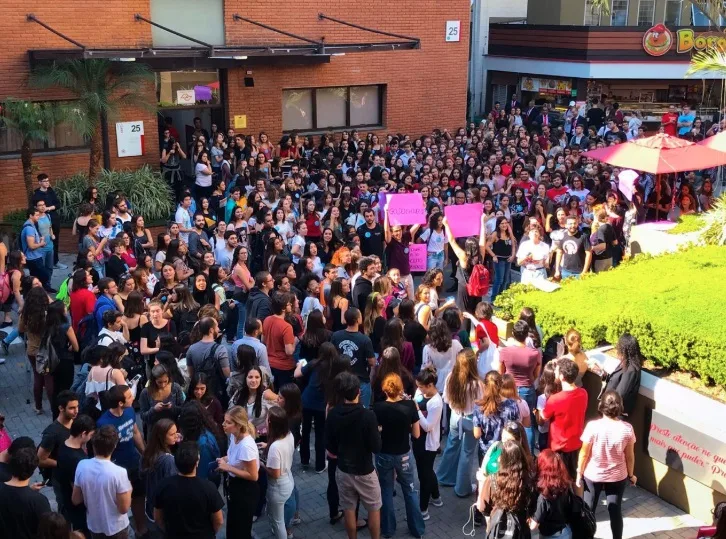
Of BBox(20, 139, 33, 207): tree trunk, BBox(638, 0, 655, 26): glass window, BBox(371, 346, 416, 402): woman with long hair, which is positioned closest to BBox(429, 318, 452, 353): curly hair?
BBox(371, 346, 416, 402): woman with long hair

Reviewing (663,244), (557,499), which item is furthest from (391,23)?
(557,499)

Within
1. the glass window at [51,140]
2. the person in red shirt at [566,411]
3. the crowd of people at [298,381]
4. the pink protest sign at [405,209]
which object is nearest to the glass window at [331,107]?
the glass window at [51,140]

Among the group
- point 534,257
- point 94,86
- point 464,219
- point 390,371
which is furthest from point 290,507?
point 94,86

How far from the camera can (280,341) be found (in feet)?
28.2

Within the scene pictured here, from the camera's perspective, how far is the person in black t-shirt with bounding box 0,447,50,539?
5684mm

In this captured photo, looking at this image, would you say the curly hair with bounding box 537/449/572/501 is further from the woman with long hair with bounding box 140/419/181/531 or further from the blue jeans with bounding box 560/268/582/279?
the blue jeans with bounding box 560/268/582/279

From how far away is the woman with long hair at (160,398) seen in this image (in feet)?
22.4

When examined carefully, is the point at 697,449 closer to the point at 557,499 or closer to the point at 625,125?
the point at 557,499

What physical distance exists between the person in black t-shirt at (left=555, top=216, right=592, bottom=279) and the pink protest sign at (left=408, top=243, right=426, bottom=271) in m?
2.19

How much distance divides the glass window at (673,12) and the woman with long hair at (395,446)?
31.2 metres

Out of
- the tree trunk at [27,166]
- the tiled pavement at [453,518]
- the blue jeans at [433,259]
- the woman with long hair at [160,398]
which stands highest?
the tree trunk at [27,166]

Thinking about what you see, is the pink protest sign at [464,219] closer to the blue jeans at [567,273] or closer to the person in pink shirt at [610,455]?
the blue jeans at [567,273]

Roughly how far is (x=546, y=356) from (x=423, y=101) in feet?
51.9

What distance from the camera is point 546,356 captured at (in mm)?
9172
